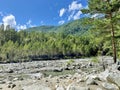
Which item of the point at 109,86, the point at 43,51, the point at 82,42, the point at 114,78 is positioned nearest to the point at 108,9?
the point at 114,78

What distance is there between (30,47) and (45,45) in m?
9.48

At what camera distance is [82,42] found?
17712 centimetres

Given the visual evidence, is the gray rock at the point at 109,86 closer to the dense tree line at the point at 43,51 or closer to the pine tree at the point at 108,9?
the pine tree at the point at 108,9

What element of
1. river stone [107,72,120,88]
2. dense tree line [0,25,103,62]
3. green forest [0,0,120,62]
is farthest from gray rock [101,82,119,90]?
dense tree line [0,25,103,62]

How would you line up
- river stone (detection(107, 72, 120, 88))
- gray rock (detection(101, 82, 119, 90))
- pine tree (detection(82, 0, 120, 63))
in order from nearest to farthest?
gray rock (detection(101, 82, 119, 90)) → river stone (detection(107, 72, 120, 88)) → pine tree (detection(82, 0, 120, 63))

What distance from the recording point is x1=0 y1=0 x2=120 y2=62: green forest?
1350 inches

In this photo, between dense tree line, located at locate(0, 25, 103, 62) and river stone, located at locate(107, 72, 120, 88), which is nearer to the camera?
river stone, located at locate(107, 72, 120, 88)

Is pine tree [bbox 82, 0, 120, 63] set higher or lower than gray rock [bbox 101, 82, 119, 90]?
higher

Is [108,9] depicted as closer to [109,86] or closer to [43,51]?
[109,86]

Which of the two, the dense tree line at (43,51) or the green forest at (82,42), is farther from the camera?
the dense tree line at (43,51)

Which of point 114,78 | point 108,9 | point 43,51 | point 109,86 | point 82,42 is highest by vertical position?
point 82,42

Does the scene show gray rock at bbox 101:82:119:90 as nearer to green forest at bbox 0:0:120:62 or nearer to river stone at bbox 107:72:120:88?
river stone at bbox 107:72:120:88

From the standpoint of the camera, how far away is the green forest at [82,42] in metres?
34.3

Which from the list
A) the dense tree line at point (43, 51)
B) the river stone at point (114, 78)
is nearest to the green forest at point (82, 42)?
the dense tree line at point (43, 51)
